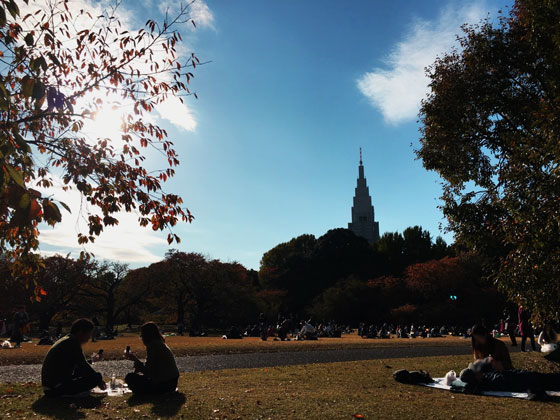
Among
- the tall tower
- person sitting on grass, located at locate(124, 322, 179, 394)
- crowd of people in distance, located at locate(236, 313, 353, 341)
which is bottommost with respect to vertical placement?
person sitting on grass, located at locate(124, 322, 179, 394)

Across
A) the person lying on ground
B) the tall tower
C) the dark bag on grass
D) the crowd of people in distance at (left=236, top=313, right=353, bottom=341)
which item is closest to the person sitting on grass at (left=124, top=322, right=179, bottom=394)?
the dark bag on grass

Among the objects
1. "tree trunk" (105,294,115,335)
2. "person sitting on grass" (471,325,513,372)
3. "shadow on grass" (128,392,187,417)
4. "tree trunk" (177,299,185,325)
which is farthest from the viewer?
"tree trunk" (177,299,185,325)

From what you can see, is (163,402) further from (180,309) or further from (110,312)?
(110,312)

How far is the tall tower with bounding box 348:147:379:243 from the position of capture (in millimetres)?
161500

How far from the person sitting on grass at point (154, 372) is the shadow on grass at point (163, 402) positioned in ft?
0.38

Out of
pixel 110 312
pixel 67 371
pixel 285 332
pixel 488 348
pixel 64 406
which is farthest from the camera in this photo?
pixel 110 312

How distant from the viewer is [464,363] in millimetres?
12617

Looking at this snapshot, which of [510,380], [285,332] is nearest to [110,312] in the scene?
[285,332]

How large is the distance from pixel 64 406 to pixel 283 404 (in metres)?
3.07

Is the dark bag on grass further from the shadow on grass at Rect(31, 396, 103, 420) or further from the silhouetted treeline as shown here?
the silhouetted treeline

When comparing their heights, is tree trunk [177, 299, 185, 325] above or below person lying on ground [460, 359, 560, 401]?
above

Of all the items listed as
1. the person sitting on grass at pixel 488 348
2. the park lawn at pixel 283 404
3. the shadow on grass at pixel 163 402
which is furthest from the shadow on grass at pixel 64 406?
the person sitting on grass at pixel 488 348

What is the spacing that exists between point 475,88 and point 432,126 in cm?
161

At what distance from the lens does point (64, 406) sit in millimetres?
6281
